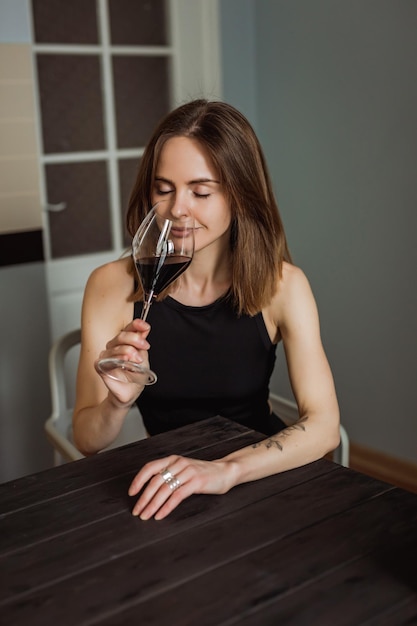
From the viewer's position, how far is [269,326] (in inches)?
77.7

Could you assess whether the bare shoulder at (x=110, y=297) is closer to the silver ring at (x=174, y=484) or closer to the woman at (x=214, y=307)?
the woman at (x=214, y=307)

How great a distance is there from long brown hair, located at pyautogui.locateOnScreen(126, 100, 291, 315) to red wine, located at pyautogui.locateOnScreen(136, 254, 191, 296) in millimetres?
357

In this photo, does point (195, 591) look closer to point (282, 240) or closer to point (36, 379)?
point (282, 240)

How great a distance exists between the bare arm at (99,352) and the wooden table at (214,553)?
29cm

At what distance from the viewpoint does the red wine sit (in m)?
1.48

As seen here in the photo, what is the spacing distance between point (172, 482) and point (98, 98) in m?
2.38

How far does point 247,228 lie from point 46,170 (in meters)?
1.55

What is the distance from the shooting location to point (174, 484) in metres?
1.28

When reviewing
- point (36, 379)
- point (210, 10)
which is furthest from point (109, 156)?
point (36, 379)

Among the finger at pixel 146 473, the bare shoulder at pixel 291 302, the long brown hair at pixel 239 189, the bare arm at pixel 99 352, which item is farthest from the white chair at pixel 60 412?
the finger at pixel 146 473

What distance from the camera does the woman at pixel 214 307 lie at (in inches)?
69.8

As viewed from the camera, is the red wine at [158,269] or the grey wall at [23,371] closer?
the red wine at [158,269]

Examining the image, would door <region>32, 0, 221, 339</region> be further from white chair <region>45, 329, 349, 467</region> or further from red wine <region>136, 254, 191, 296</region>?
red wine <region>136, 254, 191, 296</region>

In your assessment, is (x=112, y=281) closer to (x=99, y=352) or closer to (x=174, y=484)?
(x=99, y=352)
